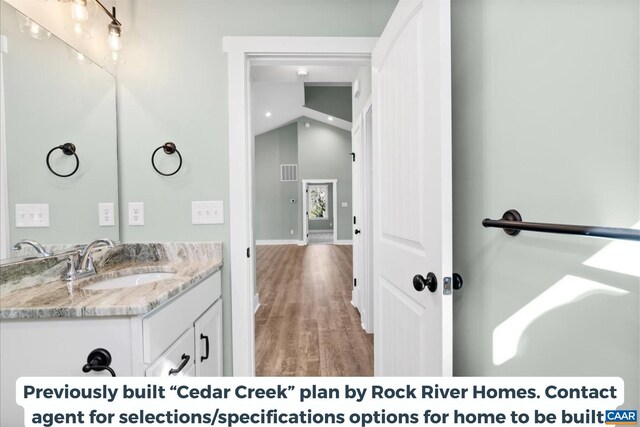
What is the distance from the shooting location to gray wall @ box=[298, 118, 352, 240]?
9.13m

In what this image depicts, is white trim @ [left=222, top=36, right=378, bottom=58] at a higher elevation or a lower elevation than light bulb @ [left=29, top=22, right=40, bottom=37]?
higher

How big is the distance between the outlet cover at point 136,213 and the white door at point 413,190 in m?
1.32

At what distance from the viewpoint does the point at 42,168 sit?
1.29 metres

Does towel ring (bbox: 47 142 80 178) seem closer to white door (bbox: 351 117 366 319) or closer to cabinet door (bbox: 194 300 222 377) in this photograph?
cabinet door (bbox: 194 300 222 377)

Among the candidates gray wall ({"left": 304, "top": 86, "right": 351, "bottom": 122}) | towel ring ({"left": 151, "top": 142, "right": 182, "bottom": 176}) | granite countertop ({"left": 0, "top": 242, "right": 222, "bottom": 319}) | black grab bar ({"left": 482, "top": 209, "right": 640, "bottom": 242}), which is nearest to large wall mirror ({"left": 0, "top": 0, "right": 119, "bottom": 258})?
granite countertop ({"left": 0, "top": 242, "right": 222, "bottom": 319})

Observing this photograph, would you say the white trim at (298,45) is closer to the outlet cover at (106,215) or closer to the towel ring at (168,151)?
the towel ring at (168,151)

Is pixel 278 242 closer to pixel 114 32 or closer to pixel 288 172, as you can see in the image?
pixel 288 172

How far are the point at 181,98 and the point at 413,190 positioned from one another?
1.39m

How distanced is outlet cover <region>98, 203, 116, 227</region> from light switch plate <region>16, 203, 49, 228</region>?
293 mm
